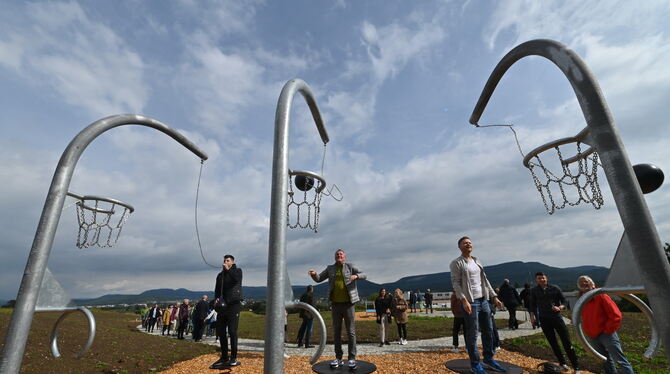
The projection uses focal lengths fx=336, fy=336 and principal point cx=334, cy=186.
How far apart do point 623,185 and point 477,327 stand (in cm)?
427

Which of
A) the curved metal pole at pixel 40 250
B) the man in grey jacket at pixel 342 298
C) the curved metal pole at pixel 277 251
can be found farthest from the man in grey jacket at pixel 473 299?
the curved metal pole at pixel 40 250

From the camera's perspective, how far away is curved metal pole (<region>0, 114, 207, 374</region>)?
323 cm

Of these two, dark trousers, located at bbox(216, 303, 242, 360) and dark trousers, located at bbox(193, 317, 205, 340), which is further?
dark trousers, located at bbox(193, 317, 205, 340)

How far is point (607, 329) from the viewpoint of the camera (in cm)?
534

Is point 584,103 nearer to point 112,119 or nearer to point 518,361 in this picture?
point 112,119

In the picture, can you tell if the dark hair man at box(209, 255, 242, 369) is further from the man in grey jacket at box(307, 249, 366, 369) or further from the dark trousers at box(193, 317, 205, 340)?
the dark trousers at box(193, 317, 205, 340)

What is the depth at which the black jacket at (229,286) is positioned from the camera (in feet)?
22.6

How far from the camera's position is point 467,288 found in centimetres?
576

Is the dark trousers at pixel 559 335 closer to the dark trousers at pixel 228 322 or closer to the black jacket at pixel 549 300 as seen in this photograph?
the black jacket at pixel 549 300

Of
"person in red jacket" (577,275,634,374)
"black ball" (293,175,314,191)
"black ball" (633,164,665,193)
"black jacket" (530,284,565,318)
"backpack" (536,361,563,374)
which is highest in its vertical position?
"black ball" (293,175,314,191)

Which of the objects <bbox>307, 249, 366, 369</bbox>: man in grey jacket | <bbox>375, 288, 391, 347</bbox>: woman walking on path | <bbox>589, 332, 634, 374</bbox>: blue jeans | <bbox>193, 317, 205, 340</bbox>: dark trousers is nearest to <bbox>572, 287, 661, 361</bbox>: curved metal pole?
<bbox>589, 332, 634, 374</bbox>: blue jeans

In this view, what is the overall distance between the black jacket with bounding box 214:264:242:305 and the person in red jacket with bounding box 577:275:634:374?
20.4 feet

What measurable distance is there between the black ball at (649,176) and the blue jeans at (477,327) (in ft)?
9.62

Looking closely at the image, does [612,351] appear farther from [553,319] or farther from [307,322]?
[307,322]
